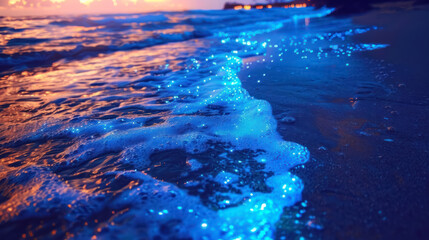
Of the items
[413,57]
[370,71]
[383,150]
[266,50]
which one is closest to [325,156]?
[383,150]

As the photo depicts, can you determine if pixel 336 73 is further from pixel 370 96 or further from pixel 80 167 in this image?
pixel 80 167

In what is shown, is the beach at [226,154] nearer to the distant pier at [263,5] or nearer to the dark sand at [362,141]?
the dark sand at [362,141]

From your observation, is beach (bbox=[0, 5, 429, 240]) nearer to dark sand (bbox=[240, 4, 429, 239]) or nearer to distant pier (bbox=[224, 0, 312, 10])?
dark sand (bbox=[240, 4, 429, 239])

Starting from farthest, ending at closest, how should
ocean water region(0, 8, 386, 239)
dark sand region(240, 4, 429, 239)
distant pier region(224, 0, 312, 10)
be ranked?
distant pier region(224, 0, 312, 10)
ocean water region(0, 8, 386, 239)
dark sand region(240, 4, 429, 239)

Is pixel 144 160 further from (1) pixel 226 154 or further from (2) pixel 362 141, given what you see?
(2) pixel 362 141

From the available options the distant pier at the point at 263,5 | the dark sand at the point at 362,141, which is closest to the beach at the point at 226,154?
the dark sand at the point at 362,141

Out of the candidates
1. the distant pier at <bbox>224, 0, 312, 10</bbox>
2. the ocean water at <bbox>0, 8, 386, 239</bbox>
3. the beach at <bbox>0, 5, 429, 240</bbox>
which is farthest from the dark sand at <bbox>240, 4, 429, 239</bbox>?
the distant pier at <bbox>224, 0, 312, 10</bbox>

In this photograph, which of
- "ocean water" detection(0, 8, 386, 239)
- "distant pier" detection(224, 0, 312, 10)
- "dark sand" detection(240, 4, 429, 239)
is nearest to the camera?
"dark sand" detection(240, 4, 429, 239)

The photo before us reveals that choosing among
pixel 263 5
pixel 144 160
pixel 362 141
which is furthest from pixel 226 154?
pixel 263 5
